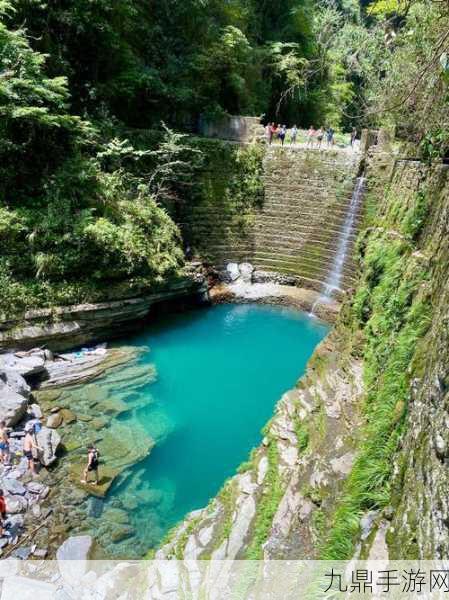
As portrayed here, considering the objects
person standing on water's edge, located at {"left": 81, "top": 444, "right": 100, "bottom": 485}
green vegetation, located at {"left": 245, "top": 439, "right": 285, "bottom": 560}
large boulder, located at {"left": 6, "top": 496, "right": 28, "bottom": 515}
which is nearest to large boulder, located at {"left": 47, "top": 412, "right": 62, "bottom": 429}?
person standing on water's edge, located at {"left": 81, "top": 444, "right": 100, "bottom": 485}

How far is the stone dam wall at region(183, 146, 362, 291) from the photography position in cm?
1653

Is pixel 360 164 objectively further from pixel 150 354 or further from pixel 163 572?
pixel 163 572

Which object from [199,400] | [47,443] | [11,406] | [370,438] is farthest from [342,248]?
[11,406]

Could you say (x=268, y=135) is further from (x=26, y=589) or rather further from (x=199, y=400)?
(x=26, y=589)

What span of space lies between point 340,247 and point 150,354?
28.1ft

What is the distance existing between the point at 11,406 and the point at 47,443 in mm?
1291

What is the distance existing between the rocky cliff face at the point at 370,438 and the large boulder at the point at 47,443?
3129mm

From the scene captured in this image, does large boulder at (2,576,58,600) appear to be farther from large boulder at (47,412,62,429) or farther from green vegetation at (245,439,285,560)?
large boulder at (47,412,62,429)

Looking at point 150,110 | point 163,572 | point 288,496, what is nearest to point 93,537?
point 163,572

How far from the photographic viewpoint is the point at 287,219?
1739 centimetres

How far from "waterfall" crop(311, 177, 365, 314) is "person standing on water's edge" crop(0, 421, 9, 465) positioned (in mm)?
11004

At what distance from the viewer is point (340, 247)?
16.2m

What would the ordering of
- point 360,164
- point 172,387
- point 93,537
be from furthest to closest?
point 360,164 → point 172,387 → point 93,537

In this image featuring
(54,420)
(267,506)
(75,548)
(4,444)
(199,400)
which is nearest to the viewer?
(267,506)
